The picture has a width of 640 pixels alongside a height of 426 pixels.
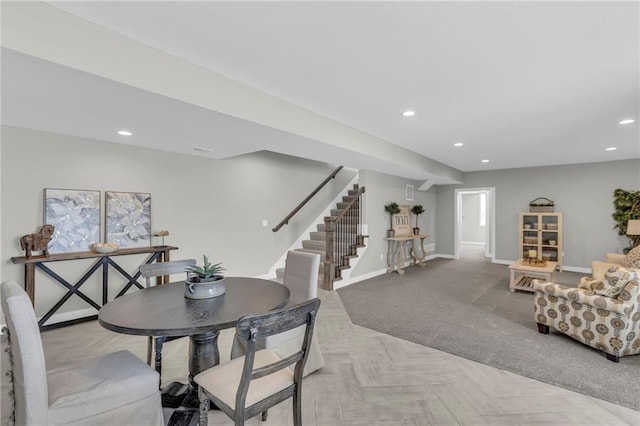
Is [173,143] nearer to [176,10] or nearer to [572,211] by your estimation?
[176,10]

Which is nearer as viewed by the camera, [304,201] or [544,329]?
[544,329]

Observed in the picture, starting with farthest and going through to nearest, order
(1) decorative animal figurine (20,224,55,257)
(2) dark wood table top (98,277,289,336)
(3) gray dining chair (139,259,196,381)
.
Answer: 1. (1) decorative animal figurine (20,224,55,257)
2. (3) gray dining chair (139,259,196,381)
3. (2) dark wood table top (98,277,289,336)

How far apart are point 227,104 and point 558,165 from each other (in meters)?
7.81

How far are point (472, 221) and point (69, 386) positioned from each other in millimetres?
12617

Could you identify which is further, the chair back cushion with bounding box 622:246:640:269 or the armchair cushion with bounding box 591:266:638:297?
the chair back cushion with bounding box 622:246:640:269

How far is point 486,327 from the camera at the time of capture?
→ 11.5 feet

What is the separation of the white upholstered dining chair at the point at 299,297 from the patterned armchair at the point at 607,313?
255cm

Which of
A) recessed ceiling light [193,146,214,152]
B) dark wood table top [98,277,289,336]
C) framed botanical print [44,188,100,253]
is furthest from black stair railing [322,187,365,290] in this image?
framed botanical print [44,188,100,253]

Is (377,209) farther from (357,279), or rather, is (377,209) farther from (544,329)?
(544,329)

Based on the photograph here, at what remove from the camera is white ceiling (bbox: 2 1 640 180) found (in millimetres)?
1740

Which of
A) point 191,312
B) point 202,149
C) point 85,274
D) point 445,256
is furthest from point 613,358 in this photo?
point 445,256

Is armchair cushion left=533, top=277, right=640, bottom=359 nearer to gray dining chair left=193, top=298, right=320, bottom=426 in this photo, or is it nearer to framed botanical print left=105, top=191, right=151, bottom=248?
gray dining chair left=193, top=298, right=320, bottom=426

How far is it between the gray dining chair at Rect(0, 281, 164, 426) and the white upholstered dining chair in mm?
624

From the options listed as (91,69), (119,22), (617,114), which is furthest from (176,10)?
(617,114)
